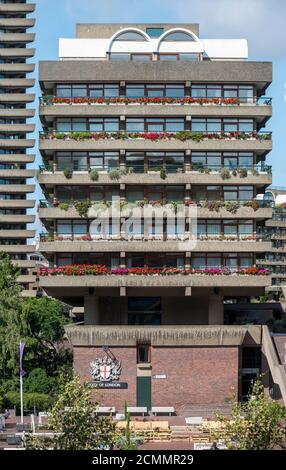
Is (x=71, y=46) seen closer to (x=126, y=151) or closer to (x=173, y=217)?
(x=126, y=151)

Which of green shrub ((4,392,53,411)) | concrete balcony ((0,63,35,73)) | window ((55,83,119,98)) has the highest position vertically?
concrete balcony ((0,63,35,73))

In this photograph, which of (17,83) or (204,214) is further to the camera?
(17,83)

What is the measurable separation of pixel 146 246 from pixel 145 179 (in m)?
4.61

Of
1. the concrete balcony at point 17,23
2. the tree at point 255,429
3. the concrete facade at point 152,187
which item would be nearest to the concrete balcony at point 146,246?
the concrete facade at point 152,187

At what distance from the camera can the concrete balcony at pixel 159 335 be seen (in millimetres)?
64500

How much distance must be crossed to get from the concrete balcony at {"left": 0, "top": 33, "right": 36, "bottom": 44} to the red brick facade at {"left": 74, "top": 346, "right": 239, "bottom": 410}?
244 feet

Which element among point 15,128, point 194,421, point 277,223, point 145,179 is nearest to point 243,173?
point 145,179

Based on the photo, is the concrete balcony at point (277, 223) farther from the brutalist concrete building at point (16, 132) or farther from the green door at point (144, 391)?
the green door at point (144, 391)

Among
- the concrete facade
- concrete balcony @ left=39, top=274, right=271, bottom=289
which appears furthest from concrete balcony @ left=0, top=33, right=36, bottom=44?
concrete balcony @ left=39, top=274, right=271, bottom=289

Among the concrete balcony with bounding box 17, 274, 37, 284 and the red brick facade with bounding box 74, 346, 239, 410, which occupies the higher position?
the concrete balcony with bounding box 17, 274, 37, 284

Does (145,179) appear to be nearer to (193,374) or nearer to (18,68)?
(193,374)

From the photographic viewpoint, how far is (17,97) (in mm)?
129875

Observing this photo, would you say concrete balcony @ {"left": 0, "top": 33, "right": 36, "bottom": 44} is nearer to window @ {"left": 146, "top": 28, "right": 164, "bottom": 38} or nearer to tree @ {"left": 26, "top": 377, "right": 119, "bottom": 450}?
window @ {"left": 146, "top": 28, "right": 164, "bottom": 38}

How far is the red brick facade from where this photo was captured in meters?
64.6
